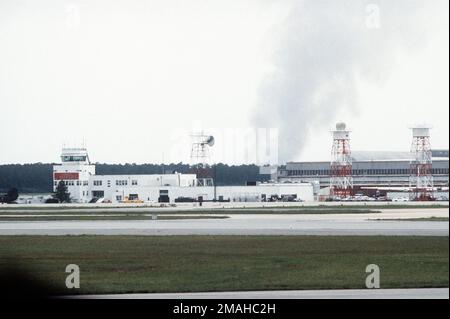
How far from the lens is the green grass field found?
18797 mm

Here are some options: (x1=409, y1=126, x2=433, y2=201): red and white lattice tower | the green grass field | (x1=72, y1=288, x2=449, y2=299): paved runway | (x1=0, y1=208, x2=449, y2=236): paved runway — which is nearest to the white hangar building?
(x1=0, y1=208, x2=449, y2=236): paved runway

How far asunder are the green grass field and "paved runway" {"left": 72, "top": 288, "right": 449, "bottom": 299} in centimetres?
65

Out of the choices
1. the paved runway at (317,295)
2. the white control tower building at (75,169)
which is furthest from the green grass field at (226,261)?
the white control tower building at (75,169)

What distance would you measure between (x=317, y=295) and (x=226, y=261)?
5.98 meters

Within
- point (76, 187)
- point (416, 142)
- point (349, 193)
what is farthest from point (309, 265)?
point (349, 193)

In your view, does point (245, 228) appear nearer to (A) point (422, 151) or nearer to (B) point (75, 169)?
(B) point (75, 169)

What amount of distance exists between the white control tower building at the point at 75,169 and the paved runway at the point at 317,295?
464 cm

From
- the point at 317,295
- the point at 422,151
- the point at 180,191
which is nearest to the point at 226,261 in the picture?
the point at 317,295

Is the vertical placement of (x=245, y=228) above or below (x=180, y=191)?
below

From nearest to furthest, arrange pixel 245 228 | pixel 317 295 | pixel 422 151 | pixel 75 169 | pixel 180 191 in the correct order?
pixel 317 295
pixel 422 151
pixel 75 169
pixel 245 228
pixel 180 191

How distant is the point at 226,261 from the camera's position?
A: 22578 millimetres

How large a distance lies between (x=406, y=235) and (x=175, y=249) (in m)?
12.2
